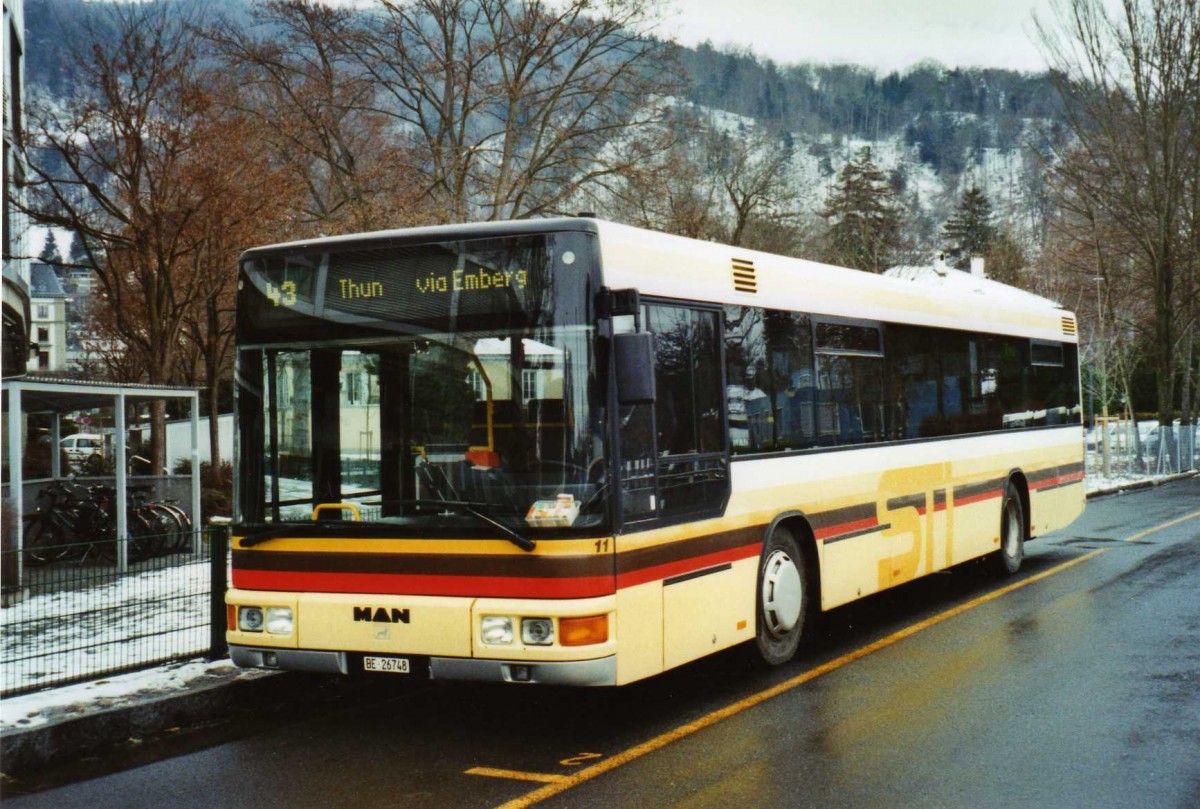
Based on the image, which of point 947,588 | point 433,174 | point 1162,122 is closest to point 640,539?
point 947,588

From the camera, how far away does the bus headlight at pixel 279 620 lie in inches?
289

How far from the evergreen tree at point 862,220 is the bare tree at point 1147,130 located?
7.36 meters

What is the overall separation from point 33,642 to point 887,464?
6.57 metres

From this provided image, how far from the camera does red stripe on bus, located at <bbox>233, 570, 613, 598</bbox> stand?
6730 mm

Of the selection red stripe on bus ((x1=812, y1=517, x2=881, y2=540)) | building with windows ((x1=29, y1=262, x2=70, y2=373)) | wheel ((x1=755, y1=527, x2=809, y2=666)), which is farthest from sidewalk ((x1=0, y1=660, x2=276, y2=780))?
building with windows ((x1=29, y1=262, x2=70, y2=373))

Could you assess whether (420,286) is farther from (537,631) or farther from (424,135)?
(424,135)

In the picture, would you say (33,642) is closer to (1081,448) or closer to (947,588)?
(947,588)

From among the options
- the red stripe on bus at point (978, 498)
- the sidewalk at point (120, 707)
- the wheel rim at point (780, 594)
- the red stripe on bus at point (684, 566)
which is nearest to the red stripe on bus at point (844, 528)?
the wheel rim at point (780, 594)

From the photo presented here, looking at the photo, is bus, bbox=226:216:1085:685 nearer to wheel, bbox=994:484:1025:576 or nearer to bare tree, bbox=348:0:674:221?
wheel, bbox=994:484:1025:576

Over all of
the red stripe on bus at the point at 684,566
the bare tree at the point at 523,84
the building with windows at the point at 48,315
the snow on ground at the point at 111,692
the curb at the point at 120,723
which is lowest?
the curb at the point at 120,723

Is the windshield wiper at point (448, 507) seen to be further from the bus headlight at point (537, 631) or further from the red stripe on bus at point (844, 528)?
the red stripe on bus at point (844, 528)

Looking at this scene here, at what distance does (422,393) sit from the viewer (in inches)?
281

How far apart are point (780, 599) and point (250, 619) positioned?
354cm

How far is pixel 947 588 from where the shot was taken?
13.2 m
